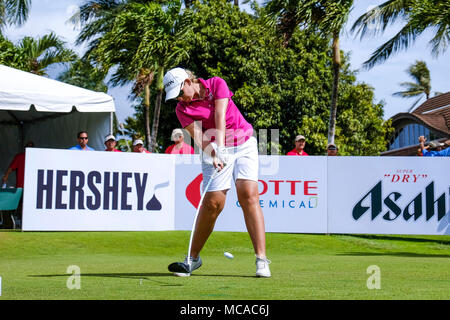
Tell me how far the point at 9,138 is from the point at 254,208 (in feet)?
44.8

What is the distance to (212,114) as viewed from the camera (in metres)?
5.66

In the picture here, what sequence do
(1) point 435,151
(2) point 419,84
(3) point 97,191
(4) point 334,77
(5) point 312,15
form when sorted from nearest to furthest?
(3) point 97,191 → (1) point 435,151 → (5) point 312,15 → (4) point 334,77 → (2) point 419,84

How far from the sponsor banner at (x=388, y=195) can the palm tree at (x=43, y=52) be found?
19.8 meters

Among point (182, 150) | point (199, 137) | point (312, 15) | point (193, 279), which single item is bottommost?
point (193, 279)

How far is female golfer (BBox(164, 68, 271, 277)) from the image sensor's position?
5.53 m

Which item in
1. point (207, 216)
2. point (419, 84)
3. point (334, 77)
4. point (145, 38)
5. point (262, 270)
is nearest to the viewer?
point (262, 270)

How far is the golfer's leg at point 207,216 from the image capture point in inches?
224

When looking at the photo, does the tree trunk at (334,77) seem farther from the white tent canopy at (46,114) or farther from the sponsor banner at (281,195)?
the sponsor banner at (281,195)

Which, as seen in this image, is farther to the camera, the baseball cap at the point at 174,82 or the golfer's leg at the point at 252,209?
the golfer's leg at the point at 252,209

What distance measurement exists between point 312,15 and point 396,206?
958 centimetres

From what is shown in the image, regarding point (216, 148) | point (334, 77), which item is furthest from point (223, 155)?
point (334, 77)

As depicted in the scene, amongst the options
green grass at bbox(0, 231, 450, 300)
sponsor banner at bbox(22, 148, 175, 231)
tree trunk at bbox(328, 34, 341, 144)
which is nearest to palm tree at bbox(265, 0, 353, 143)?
tree trunk at bbox(328, 34, 341, 144)

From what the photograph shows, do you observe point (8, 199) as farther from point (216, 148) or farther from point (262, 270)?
point (262, 270)

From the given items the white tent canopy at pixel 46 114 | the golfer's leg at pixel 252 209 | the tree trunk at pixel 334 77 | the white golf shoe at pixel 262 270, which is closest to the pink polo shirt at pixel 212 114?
the golfer's leg at pixel 252 209
